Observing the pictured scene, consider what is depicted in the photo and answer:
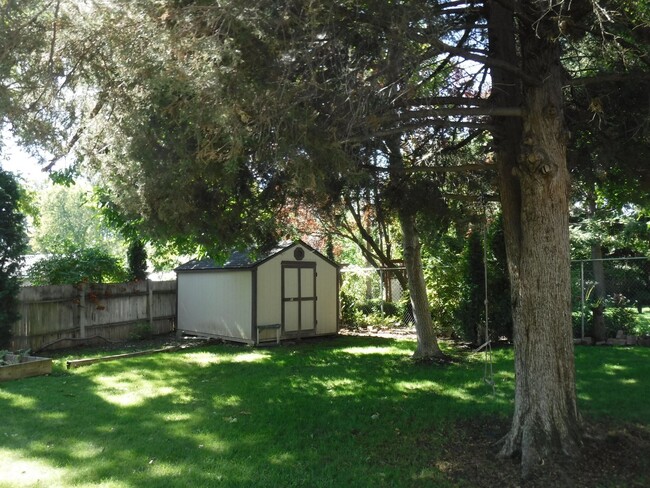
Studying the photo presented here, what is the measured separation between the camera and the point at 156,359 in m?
10.5

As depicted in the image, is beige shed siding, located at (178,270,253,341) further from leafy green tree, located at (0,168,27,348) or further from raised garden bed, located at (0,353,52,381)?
raised garden bed, located at (0,353,52,381)

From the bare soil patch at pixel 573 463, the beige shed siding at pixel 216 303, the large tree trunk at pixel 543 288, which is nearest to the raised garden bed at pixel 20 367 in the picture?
the beige shed siding at pixel 216 303

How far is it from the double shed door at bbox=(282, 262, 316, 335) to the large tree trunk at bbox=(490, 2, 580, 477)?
892cm

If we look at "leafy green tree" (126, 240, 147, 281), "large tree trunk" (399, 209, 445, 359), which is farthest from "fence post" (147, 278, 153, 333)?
"large tree trunk" (399, 209, 445, 359)

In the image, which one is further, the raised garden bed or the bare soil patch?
the raised garden bed

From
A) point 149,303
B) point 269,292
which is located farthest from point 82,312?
point 269,292

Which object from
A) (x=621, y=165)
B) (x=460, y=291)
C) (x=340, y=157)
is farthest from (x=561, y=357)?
(x=460, y=291)

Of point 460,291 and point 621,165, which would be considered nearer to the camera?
point 621,165

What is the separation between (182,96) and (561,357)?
3.88 metres

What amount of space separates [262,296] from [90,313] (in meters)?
4.13

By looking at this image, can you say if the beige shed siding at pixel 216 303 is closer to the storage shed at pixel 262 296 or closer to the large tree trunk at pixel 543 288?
the storage shed at pixel 262 296

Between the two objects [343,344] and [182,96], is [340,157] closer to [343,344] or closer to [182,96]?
[182,96]

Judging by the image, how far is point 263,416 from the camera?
6.22 metres

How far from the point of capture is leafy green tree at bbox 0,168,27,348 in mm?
10562
